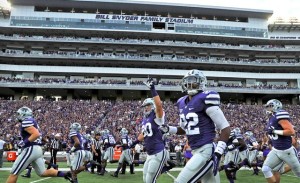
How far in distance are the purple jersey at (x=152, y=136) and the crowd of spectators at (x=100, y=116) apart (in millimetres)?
19839

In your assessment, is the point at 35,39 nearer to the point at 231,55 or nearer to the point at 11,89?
the point at 11,89

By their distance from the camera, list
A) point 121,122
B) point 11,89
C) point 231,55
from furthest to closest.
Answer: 1. point 231,55
2. point 11,89
3. point 121,122

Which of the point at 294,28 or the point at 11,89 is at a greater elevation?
the point at 294,28

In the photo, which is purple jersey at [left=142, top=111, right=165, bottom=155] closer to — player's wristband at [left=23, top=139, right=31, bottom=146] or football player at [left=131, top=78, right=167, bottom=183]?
football player at [left=131, top=78, right=167, bottom=183]

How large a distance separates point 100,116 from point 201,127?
3152 centimetres

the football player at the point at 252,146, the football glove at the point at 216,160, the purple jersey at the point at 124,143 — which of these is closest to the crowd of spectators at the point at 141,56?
the football player at the point at 252,146

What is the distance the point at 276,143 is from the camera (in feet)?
25.7

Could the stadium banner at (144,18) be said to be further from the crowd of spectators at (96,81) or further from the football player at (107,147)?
the football player at (107,147)

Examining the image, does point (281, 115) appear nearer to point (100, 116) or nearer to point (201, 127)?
point (201, 127)

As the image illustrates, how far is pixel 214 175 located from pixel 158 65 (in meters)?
49.0

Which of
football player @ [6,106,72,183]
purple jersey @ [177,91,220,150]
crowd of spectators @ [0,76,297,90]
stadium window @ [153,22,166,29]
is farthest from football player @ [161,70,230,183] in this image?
stadium window @ [153,22,166,29]

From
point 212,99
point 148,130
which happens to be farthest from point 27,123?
point 212,99

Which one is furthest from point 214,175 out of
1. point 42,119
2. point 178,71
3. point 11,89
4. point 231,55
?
point 231,55

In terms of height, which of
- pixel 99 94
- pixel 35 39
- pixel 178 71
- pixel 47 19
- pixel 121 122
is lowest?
pixel 121 122
